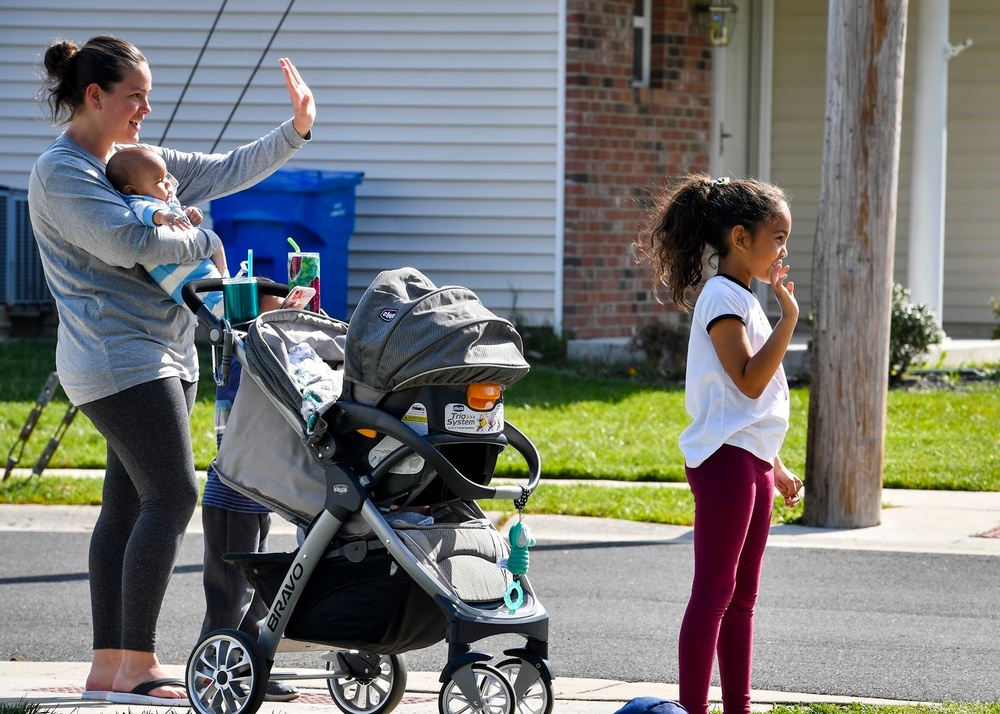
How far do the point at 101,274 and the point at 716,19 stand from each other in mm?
10292

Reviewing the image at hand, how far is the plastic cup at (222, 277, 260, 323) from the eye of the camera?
4396mm

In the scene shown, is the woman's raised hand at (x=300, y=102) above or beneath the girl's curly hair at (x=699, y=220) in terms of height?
above

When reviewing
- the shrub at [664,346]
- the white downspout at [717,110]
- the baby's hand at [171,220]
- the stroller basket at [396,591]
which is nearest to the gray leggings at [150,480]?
the baby's hand at [171,220]

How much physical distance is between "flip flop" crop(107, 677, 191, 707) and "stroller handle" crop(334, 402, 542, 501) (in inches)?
44.6

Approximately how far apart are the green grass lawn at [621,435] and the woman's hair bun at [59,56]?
164 inches

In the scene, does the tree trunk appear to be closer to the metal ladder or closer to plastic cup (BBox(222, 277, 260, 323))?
plastic cup (BBox(222, 277, 260, 323))

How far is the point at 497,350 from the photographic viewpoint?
399cm

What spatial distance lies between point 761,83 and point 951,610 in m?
Result: 10.5

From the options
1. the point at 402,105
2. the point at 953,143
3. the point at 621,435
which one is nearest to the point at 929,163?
the point at 953,143

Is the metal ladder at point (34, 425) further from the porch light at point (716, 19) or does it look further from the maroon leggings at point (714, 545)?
the porch light at point (716, 19)

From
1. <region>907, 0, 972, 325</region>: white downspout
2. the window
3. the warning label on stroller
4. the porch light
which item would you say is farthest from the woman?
the porch light

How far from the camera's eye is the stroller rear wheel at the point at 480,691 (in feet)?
12.4

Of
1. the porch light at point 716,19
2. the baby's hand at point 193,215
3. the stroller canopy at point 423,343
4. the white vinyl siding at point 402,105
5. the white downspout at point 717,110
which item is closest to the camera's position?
the stroller canopy at point 423,343

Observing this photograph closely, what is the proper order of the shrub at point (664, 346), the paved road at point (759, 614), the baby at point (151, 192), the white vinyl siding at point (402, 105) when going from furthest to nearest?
the white vinyl siding at point (402, 105) < the shrub at point (664, 346) < the paved road at point (759, 614) < the baby at point (151, 192)
